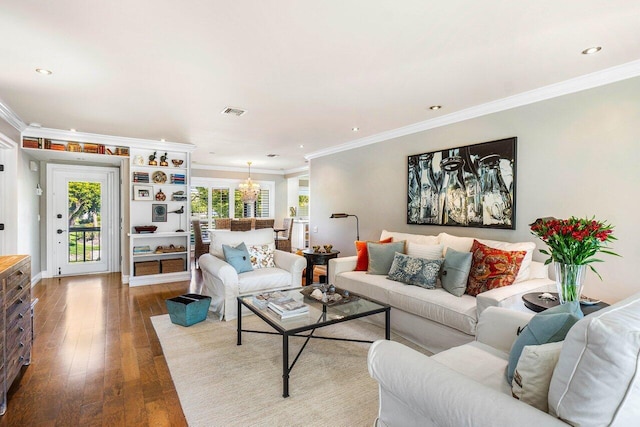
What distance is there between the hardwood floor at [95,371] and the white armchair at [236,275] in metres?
0.74

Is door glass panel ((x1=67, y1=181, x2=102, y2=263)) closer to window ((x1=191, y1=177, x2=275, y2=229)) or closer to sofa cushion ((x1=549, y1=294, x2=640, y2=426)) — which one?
window ((x1=191, y1=177, x2=275, y2=229))

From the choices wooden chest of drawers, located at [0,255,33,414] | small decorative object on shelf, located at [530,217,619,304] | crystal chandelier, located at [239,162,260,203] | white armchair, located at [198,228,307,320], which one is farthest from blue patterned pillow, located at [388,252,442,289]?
crystal chandelier, located at [239,162,260,203]

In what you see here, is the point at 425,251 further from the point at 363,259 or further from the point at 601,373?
the point at 601,373

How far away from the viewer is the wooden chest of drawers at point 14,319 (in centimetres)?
207

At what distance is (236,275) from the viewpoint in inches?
148

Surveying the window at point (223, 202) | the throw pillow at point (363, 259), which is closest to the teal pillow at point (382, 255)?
the throw pillow at point (363, 259)

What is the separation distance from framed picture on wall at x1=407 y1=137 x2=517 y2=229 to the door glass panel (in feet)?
19.2

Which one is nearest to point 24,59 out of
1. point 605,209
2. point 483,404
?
point 483,404

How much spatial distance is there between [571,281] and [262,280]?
9.73 ft

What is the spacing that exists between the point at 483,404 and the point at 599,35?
2.50 m

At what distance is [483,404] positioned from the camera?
1072mm

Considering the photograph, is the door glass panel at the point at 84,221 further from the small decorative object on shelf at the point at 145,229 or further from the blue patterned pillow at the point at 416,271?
the blue patterned pillow at the point at 416,271

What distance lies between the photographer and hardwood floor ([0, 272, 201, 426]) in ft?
6.78

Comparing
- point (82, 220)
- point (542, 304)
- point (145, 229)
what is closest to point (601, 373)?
point (542, 304)
